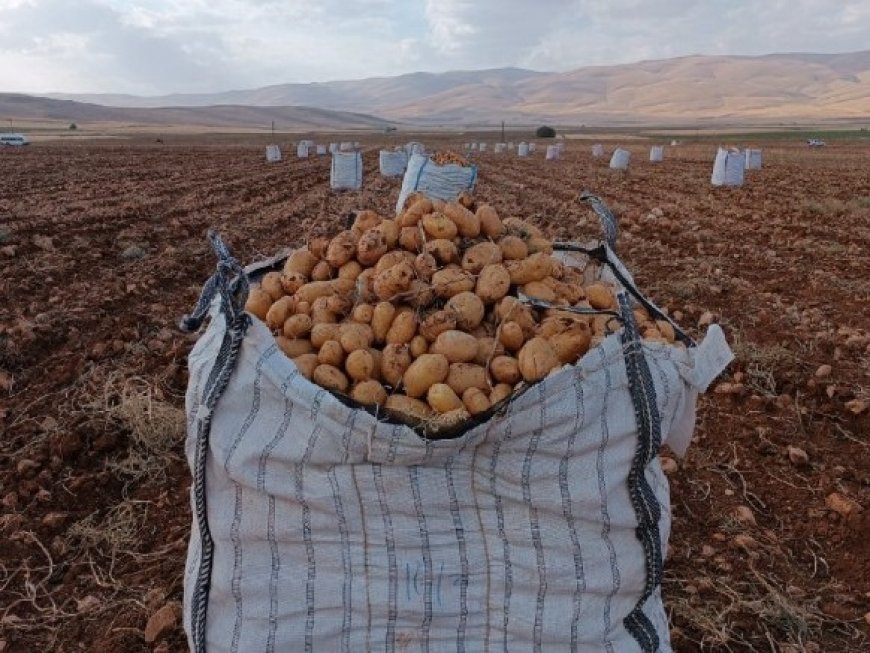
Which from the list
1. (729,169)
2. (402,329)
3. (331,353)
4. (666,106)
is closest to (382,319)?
(402,329)

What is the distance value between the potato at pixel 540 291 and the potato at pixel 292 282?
692mm

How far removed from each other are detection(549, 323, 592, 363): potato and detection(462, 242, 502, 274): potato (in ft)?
1.32

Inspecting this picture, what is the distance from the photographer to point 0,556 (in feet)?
9.11

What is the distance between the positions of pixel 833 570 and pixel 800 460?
735 millimetres

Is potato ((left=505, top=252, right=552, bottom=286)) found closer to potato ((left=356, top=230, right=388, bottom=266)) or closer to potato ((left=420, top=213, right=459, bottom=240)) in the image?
potato ((left=420, top=213, right=459, bottom=240))

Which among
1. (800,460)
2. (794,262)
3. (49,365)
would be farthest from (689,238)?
(49,365)

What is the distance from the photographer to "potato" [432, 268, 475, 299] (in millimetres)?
2141

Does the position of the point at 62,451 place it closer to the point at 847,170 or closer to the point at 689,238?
the point at 689,238

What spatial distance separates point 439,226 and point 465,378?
23.7 inches

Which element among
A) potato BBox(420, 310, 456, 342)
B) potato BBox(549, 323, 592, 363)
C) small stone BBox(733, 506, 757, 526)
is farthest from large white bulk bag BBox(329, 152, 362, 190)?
potato BBox(549, 323, 592, 363)

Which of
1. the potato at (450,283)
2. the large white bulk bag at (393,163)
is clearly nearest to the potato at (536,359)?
the potato at (450,283)

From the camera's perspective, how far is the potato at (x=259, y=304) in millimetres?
2271

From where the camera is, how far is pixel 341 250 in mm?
2348

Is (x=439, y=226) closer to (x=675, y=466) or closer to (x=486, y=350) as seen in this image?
(x=486, y=350)
